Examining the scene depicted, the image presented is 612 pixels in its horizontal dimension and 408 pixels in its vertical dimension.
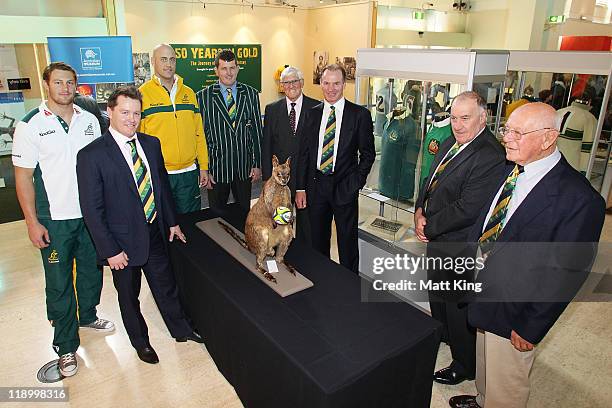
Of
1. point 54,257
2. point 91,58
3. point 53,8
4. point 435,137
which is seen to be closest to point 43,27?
point 53,8

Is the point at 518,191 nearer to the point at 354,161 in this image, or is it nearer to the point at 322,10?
the point at 354,161

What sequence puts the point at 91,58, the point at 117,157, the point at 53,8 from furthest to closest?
1. the point at 53,8
2. the point at 91,58
3. the point at 117,157

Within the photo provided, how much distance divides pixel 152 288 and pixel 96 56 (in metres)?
3.22

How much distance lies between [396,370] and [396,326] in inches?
7.5

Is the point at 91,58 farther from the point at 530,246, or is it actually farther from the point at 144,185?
the point at 530,246

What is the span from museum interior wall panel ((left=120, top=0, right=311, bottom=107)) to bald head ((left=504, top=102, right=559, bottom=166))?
5.79 m

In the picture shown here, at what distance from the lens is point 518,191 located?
184 centimetres

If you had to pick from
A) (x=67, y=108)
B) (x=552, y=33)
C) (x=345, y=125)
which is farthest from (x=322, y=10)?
(x=67, y=108)

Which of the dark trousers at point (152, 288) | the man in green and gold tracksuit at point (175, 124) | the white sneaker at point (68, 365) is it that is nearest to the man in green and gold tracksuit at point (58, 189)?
the white sneaker at point (68, 365)

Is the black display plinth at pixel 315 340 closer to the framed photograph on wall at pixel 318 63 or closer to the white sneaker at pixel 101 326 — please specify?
the white sneaker at pixel 101 326

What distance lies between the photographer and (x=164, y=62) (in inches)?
123

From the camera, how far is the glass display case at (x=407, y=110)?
2.95 m

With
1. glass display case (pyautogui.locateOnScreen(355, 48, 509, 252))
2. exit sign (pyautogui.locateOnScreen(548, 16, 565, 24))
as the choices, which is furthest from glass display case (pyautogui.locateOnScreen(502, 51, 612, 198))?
exit sign (pyautogui.locateOnScreen(548, 16, 565, 24))

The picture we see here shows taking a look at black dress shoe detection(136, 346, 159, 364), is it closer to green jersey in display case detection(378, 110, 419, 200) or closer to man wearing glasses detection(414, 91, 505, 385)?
man wearing glasses detection(414, 91, 505, 385)
